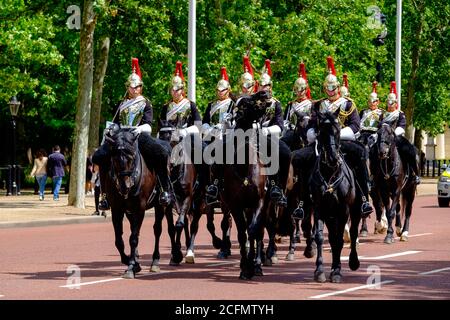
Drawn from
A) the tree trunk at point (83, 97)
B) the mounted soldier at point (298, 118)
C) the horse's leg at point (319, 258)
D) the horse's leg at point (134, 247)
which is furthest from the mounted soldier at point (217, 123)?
the tree trunk at point (83, 97)

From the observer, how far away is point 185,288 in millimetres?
13969

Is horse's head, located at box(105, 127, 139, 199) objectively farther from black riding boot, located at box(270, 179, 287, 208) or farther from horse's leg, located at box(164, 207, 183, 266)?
black riding boot, located at box(270, 179, 287, 208)

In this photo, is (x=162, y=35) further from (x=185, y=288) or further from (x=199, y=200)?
(x=185, y=288)

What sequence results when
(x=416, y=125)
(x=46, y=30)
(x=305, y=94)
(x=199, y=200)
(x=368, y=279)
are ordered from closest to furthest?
Result: (x=368, y=279) → (x=199, y=200) → (x=305, y=94) → (x=46, y=30) → (x=416, y=125)

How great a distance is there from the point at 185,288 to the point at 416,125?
179 ft

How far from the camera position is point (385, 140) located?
22141 millimetres

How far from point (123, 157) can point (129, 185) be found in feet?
1.33

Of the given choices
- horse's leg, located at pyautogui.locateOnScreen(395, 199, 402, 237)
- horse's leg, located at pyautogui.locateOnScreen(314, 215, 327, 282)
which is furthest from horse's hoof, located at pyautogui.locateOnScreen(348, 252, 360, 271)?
horse's leg, located at pyautogui.locateOnScreen(395, 199, 402, 237)

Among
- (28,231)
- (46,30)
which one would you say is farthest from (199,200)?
(46,30)

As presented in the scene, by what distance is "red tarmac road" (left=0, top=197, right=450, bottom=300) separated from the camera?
13414 millimetres

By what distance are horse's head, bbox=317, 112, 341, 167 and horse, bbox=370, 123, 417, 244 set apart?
716 centimetres
